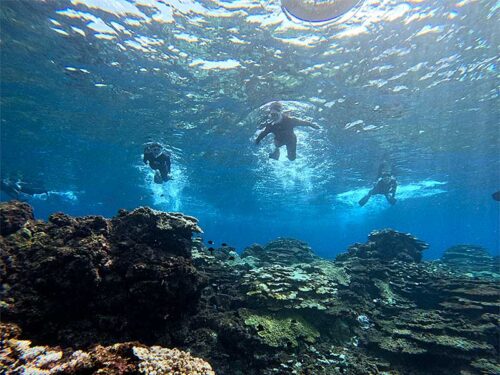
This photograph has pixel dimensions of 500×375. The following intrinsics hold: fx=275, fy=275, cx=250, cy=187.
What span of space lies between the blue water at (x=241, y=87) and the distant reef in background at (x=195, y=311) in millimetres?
9579

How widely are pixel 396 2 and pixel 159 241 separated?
13.2 meters

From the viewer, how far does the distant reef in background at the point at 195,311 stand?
203 inches

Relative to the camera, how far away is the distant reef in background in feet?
17.0

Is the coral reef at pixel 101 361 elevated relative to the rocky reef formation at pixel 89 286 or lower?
lower

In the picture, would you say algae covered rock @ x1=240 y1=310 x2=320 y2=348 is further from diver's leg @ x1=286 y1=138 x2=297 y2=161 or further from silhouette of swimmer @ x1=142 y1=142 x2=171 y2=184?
silhouette of swimmer @ x1=142 y1=142 x2=171 y2=184

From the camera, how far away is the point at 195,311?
736cm

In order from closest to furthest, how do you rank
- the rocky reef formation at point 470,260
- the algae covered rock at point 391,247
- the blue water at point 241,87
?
the blue water at point 241,87 < the algae covered rock at point 391,247 < the rocky reef formation at point 470,260

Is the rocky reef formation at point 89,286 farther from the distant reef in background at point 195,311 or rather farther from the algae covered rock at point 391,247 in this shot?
the algae covered rock at point 391,247

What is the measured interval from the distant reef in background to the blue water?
31.4 ft

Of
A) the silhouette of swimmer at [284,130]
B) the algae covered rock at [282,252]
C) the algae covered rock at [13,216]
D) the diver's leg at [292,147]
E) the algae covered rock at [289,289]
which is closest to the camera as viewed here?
the algae covered rock at [13,216]

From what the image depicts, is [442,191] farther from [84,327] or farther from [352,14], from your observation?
[84,327]

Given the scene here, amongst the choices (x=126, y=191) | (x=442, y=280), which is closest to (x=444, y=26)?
(x=442, y=280)

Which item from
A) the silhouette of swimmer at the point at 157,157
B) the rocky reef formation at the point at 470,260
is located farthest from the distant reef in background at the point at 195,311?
the rocky reef formation at the point at 470,260

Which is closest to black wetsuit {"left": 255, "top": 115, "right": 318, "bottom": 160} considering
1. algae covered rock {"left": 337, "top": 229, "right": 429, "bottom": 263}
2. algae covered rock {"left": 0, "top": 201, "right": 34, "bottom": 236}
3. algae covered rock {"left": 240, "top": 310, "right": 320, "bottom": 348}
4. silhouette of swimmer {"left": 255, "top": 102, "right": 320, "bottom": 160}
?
silhouette of swimmer {"left": 255, "top": 102, "right": 320, "bottom": 160}
